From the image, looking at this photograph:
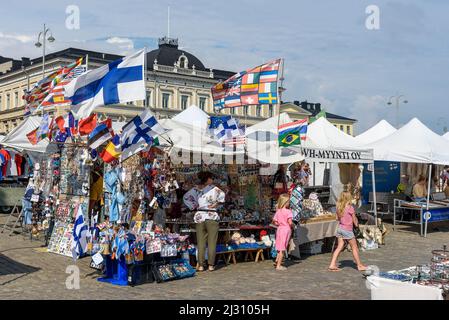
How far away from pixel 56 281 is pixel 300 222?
5077 millimetres

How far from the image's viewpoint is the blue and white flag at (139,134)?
868 cm

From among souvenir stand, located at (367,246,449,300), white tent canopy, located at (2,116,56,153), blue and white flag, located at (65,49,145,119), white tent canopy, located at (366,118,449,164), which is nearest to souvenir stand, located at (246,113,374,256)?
white tent canopy, located at (366,118,449,164)

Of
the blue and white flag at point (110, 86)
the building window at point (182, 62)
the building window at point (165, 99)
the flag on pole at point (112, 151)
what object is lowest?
the flag on pole at point (112, 151)

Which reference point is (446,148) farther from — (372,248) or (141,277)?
(141,277)

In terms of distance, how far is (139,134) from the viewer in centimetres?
874

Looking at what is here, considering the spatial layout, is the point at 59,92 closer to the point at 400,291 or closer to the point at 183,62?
the point at 400,291

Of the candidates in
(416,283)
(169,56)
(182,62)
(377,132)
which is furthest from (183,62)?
(416,283)

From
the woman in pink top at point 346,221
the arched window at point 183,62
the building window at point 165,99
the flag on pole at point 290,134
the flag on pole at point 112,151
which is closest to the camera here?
the flag on pole at point 112,151

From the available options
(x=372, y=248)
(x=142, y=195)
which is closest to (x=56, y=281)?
(x=142, y=195)

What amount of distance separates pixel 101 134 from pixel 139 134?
1.11m

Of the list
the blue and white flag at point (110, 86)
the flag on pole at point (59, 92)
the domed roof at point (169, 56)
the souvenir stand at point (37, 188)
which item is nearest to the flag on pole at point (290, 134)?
the blue and white flag at point (110, 86)

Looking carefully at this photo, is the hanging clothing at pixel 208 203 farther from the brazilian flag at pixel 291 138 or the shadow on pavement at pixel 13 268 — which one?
the shadow on pavement at pixel 13 268

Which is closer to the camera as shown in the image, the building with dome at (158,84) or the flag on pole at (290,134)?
the flag on pole at (290,134)
